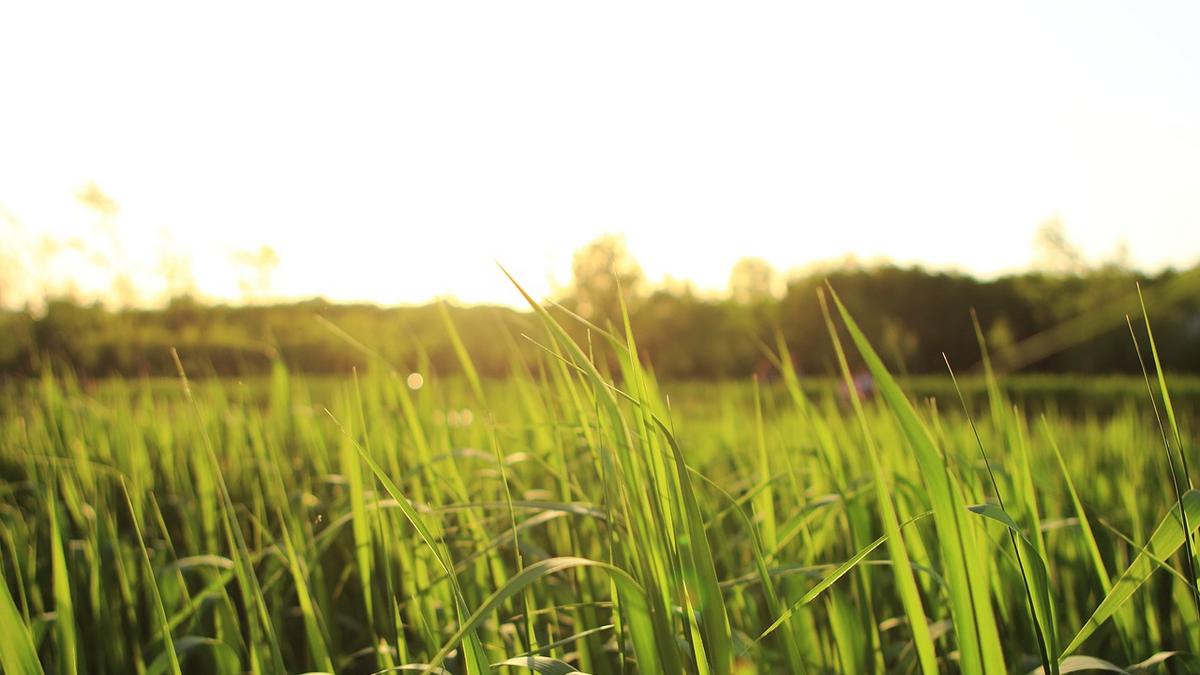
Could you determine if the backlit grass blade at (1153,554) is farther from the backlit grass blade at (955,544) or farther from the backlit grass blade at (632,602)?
the backlit grass blade at (632,602)

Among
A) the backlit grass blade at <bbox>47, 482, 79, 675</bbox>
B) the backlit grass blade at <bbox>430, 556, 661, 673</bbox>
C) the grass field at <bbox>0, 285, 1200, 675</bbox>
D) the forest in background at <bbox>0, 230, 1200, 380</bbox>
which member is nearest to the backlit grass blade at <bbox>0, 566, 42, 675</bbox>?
the grass field at <bbox>0, 285, 1200, 675</bbox>

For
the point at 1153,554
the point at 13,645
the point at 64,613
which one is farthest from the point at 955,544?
the point at 64,613

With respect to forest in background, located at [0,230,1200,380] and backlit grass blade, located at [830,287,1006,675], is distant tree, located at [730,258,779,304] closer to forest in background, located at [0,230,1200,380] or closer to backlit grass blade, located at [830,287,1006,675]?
forest in background, located at [0,230,1200,380]

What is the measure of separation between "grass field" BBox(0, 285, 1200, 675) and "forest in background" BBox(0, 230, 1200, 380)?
7.55 m

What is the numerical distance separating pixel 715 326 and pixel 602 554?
1246 centimetres

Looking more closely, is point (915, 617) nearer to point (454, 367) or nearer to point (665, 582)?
point (665, 582)

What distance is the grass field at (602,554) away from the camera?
0.65 meters

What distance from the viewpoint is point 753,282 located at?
1471 cm

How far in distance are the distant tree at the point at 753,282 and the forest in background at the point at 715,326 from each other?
3 cm

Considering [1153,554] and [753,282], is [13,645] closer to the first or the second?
[1153,554]

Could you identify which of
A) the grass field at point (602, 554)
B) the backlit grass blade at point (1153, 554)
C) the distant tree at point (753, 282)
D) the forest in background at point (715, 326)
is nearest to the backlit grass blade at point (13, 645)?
the grass field at point (602, 554)

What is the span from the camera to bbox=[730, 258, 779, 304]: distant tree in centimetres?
1428

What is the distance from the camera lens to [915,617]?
0.65 m

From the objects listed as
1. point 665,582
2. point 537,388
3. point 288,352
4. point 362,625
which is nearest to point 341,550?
point 362,625
